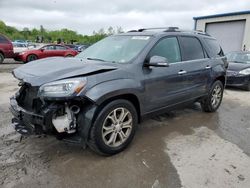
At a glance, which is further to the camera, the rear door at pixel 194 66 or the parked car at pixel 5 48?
the parked car at pixel 5 48

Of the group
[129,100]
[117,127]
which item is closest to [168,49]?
[129,100]

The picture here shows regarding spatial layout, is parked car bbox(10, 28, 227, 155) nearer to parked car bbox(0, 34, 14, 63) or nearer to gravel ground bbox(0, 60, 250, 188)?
gravel ground bbox(0, 60, 250, 188)

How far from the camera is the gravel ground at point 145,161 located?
112 inches

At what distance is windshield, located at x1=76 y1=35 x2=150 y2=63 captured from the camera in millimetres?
3840

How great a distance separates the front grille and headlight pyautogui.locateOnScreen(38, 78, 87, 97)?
146 mm

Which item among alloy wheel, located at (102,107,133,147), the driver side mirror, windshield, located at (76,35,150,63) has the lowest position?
alloy wheel, located at (102,107,133,147)

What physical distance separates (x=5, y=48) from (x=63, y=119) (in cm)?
1263

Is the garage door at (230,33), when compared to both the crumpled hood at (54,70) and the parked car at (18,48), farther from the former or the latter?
the crumpled hood at (54,70)

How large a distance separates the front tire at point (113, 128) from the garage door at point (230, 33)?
17.9 metres

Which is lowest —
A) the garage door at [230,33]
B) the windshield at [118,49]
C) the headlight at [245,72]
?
the headlight at [245,72]

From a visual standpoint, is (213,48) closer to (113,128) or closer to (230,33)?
(113,128)

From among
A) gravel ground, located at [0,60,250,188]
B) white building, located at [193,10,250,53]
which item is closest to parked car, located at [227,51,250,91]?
gravel ground, located at [0,60,250,188]

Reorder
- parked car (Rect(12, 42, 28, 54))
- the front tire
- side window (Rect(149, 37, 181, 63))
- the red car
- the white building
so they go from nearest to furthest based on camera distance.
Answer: the front tire < side window (Rect(149, 37, 181, 63)) < the red car < parked car (Rect(12, 42, 28, 54)) < the white building

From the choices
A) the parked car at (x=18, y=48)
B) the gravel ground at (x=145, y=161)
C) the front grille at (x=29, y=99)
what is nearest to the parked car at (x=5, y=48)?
the parked car at (x=18, y=48)
